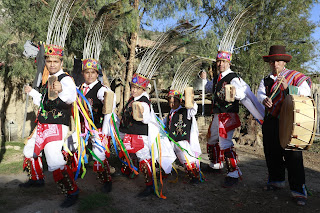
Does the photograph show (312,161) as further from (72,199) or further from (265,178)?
(72,199)

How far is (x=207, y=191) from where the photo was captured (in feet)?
12.1

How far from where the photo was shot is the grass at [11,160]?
443 cm

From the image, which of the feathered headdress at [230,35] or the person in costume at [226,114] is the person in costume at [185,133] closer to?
the person in costume at [226,114]

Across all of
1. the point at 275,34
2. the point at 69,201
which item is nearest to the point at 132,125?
the point at 69,201

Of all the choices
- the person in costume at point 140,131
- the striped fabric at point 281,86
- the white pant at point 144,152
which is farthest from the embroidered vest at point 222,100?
the white pant at point 144,152

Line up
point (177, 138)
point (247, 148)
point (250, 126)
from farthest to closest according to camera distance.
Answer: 1. point (250, 126)
2. point (247, 148)
3. point (177, 138)

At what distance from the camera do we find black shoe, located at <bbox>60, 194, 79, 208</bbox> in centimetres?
304

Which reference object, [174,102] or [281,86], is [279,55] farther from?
[174,102]

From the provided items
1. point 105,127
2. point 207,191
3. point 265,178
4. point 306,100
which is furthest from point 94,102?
point 265,178

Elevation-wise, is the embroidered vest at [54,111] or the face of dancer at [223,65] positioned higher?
the face of dancer at [223,65]

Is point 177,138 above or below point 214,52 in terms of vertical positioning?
below

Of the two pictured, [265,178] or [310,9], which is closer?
[265,178]

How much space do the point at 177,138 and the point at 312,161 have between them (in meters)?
3.47

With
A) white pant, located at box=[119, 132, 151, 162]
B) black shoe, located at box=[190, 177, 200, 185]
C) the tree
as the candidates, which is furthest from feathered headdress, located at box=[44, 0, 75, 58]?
the tree
